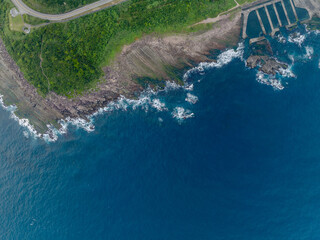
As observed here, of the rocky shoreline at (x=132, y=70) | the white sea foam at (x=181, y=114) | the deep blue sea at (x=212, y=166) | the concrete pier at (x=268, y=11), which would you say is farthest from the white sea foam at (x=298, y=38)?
the white sea foam at (x=181, y=114)

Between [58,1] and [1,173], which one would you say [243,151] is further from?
[1,173]

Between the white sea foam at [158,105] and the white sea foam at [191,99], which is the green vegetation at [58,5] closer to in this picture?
the white sea foam at [158,105]

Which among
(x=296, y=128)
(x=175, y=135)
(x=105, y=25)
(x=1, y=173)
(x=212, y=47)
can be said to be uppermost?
(x=105, y=25)

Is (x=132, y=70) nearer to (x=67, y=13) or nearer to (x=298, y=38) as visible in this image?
(x=67, y=13)

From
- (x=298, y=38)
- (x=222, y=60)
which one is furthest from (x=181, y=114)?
(x=298, y=38)

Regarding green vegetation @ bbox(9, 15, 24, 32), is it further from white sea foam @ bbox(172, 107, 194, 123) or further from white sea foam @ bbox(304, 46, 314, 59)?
white sea foam @ bbox(304, 46, 314, 59)

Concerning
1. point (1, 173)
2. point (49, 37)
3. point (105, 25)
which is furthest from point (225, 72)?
point (1, 173)
